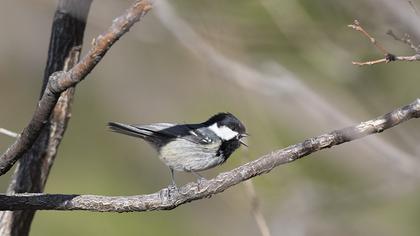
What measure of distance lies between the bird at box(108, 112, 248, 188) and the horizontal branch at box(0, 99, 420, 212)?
1.35 metres

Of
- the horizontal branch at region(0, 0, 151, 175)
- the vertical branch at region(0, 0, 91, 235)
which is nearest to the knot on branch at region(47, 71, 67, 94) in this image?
the horizontal branch at region(0, 0, 151, 175)

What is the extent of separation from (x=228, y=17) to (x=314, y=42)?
0.59 meters

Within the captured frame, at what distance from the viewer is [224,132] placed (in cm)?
385

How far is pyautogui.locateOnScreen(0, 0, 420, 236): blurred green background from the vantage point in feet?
9.86

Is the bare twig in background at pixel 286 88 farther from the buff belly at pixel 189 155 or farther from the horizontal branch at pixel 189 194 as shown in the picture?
the buff belly at pixel 189 155

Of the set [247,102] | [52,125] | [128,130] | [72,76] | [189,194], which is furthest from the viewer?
[247,102]

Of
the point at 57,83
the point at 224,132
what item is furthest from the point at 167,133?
the point at 57,83

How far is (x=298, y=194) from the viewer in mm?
3381

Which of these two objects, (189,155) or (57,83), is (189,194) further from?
(189,155)

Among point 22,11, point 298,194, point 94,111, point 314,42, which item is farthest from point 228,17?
point 22,11

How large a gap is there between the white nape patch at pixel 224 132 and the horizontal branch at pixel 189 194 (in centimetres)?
144

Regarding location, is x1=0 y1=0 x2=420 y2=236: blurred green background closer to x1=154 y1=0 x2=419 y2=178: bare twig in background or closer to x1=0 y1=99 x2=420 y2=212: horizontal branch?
x1=154 y1=0 x2=419 y2=178: bare twig in background

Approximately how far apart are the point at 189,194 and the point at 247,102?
2.18 metres

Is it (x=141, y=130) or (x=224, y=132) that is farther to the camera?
(x=224, y=132)
